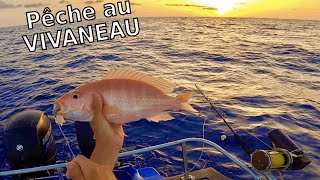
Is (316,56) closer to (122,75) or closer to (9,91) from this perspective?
(9,91)

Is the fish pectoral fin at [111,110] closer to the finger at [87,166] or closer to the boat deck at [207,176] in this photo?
the finger at [87,166]

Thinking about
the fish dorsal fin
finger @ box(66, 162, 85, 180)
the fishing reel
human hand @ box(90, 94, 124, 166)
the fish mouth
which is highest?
the fish dorsal fin

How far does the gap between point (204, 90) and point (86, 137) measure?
1004cm

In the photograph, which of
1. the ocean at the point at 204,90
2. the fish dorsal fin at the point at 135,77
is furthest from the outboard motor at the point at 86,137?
the fish dorsal fin at the point at 135,77

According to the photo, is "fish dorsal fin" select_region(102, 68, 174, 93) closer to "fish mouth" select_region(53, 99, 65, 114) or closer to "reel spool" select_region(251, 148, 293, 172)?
"fish mouth" select_region(53, 99, 65, 114)

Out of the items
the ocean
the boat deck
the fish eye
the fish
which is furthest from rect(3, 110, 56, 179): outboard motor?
the fish eye

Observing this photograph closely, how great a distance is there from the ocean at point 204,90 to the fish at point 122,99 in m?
4.48

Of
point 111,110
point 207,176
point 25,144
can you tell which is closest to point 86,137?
point 25,144

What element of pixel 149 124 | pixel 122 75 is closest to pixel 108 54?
pixel 149 124

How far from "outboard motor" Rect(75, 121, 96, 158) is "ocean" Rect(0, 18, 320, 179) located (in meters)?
0.85

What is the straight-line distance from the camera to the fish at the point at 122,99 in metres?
2.42

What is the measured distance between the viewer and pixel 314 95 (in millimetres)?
15141

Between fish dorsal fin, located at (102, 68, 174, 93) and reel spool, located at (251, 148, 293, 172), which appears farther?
reel spool, located at (251, 148, 293, 172)

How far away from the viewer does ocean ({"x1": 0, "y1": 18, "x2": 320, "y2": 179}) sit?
9.39 meters
